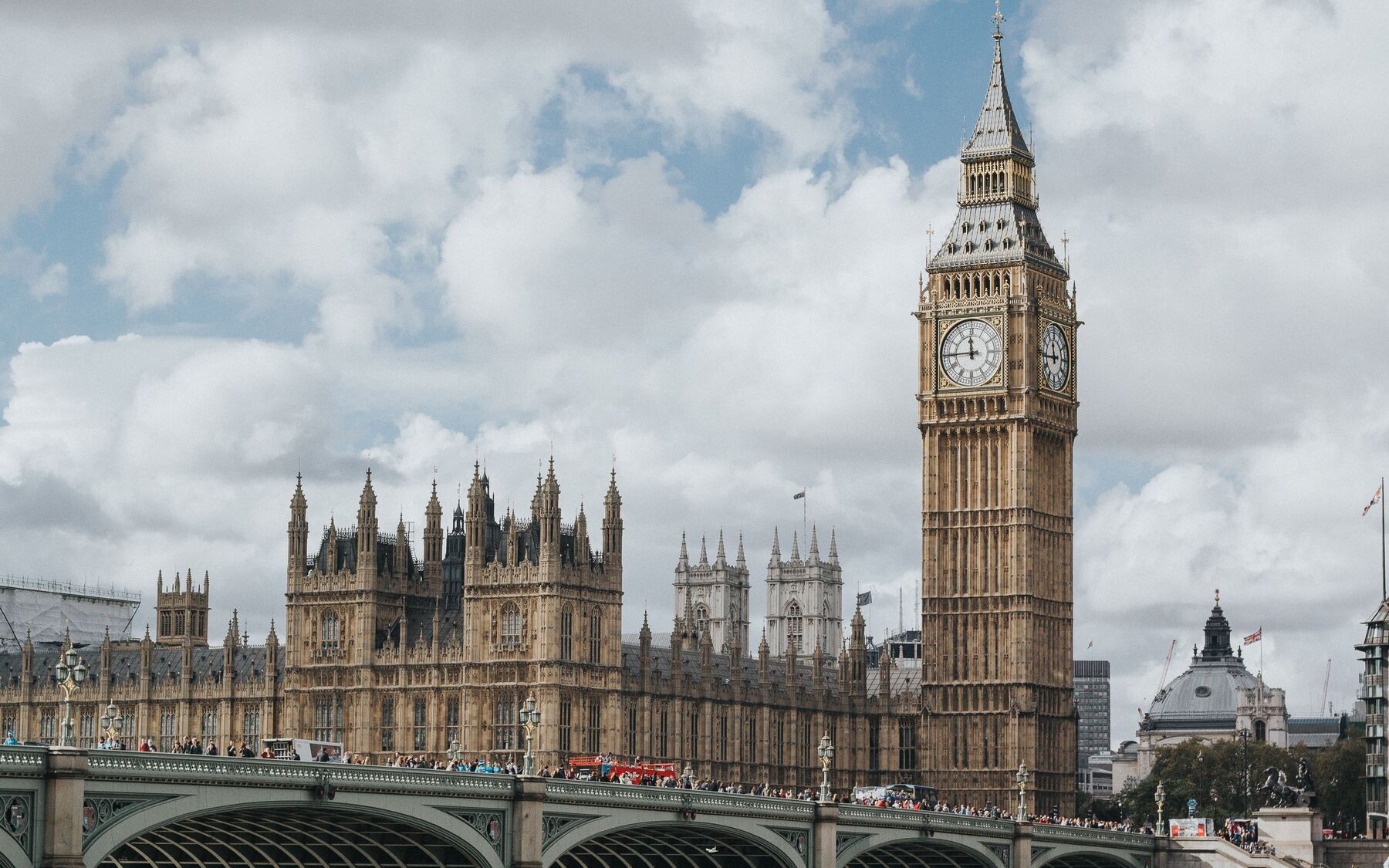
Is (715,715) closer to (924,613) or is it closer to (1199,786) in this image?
(924,613)

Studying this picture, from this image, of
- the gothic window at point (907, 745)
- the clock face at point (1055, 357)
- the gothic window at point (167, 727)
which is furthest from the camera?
the gothic window at point (907, 745)

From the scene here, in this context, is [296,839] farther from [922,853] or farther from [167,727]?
[167,727]

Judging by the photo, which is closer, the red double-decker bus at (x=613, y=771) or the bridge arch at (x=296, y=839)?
the bridge arch at (x=296, y=839)

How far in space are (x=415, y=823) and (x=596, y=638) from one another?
2255 inches

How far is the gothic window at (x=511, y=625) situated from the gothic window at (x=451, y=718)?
4024 millimetres

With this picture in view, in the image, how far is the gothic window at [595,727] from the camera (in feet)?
434

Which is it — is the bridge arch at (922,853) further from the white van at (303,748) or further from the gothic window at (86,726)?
the gothic window at (86,726)

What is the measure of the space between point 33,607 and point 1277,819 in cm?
9743

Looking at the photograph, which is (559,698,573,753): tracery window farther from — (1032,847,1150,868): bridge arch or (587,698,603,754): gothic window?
(1032,847,1150,868): bridge arch

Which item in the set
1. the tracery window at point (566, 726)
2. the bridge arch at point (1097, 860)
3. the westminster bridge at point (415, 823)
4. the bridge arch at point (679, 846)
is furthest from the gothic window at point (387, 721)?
the bridge arch at point (679, 846)

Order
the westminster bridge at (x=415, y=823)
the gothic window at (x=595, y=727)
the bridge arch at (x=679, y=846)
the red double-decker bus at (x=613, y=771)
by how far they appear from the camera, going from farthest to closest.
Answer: the gothic window at (x=595, y=727) < the red double-decker bus at (x=613, y=771) < the bridge arch at (x=679, y=846) < the westminster bridge at (x=415, y=823)

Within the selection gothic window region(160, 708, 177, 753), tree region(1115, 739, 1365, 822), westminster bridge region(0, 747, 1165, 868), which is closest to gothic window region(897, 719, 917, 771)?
tree region(1115, 739, 1365, 822)

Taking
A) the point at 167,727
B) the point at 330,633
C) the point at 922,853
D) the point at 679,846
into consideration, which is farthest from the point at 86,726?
the point at 679,846

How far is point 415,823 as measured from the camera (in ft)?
249
